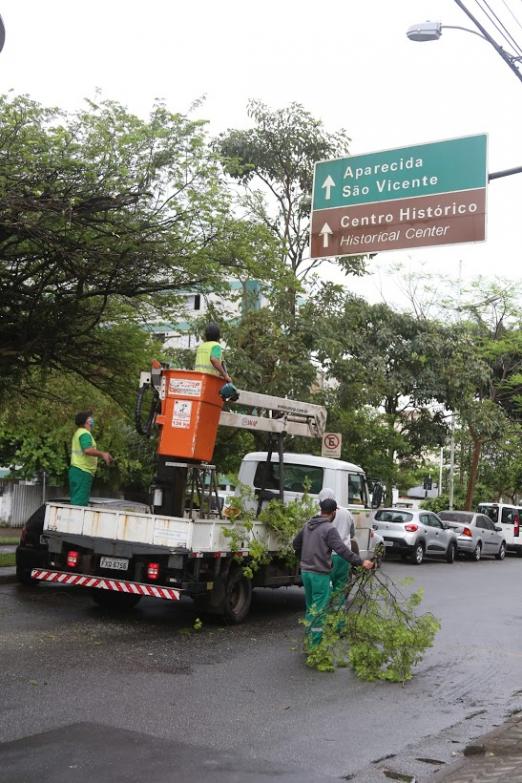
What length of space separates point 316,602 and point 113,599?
3.54 m

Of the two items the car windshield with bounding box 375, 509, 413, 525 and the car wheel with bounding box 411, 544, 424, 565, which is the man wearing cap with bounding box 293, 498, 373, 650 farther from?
the car windshield with bounding box 375, 509, 413, 525

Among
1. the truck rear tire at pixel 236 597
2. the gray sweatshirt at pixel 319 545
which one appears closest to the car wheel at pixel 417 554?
the truck rear tire at pixel 236 597

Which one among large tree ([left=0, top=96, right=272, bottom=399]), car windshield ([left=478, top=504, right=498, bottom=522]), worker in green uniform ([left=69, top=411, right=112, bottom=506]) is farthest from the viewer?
car windshield ([left=478, top=504, right=498, bottom=522])

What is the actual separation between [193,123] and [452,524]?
18.4 metres

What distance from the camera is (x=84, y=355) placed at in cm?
1672

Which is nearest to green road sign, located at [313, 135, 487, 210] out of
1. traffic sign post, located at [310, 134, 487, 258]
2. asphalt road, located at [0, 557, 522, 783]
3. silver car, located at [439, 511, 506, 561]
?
traffic sign post, located at [310, 134, 487, 258]

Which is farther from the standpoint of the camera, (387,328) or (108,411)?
(387,328)

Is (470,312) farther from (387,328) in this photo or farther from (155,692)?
(155,692)

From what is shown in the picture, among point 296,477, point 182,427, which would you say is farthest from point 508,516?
point 182,427

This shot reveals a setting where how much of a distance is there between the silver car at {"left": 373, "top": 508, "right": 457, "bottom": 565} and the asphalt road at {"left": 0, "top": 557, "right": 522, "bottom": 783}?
1178 centimetres

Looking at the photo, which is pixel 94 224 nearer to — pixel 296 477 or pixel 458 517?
pixel 296 477

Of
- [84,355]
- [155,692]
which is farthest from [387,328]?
[155,692]

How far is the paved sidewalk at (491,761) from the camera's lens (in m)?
5.48

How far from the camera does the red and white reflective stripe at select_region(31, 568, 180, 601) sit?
33.0 ft
